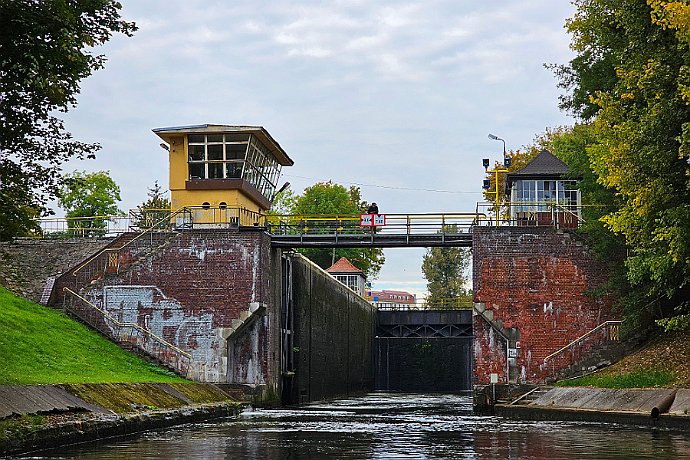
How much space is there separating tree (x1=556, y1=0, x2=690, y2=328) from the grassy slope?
2095 millimetres

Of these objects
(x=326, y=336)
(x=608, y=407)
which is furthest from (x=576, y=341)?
(x=326, y=336)

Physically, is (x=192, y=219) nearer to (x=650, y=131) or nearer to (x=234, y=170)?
(x=234, y=170)

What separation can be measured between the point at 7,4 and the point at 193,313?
66.9 feet

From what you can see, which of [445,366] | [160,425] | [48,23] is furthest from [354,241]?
[445,366]

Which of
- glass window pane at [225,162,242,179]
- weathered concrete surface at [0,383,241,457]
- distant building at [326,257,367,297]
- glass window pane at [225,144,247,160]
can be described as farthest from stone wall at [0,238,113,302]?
distant building at [326,257,367,297]

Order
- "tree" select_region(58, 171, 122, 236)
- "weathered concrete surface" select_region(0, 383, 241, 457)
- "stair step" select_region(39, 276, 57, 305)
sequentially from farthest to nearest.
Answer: "tree" select_region(58, 171, 122, 236) → "stair step" select_region(39, 276, 57, 305) → "weathered concrete surface" select_region(0, 383, 241, 457)

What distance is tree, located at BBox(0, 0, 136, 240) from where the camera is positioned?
1731cm

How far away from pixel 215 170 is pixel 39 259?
7.79 metres

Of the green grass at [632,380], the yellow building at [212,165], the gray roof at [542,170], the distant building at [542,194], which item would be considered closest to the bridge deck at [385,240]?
the distant building at [542,194]

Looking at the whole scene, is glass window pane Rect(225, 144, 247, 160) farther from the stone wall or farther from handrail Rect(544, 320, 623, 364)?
handrail Rect(544, 320, 623, 364)

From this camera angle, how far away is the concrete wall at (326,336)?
138 ft

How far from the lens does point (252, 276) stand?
36.0 m

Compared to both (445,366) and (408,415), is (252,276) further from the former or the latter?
(445,366)

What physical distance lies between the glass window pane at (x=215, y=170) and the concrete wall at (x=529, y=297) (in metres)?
11.2
